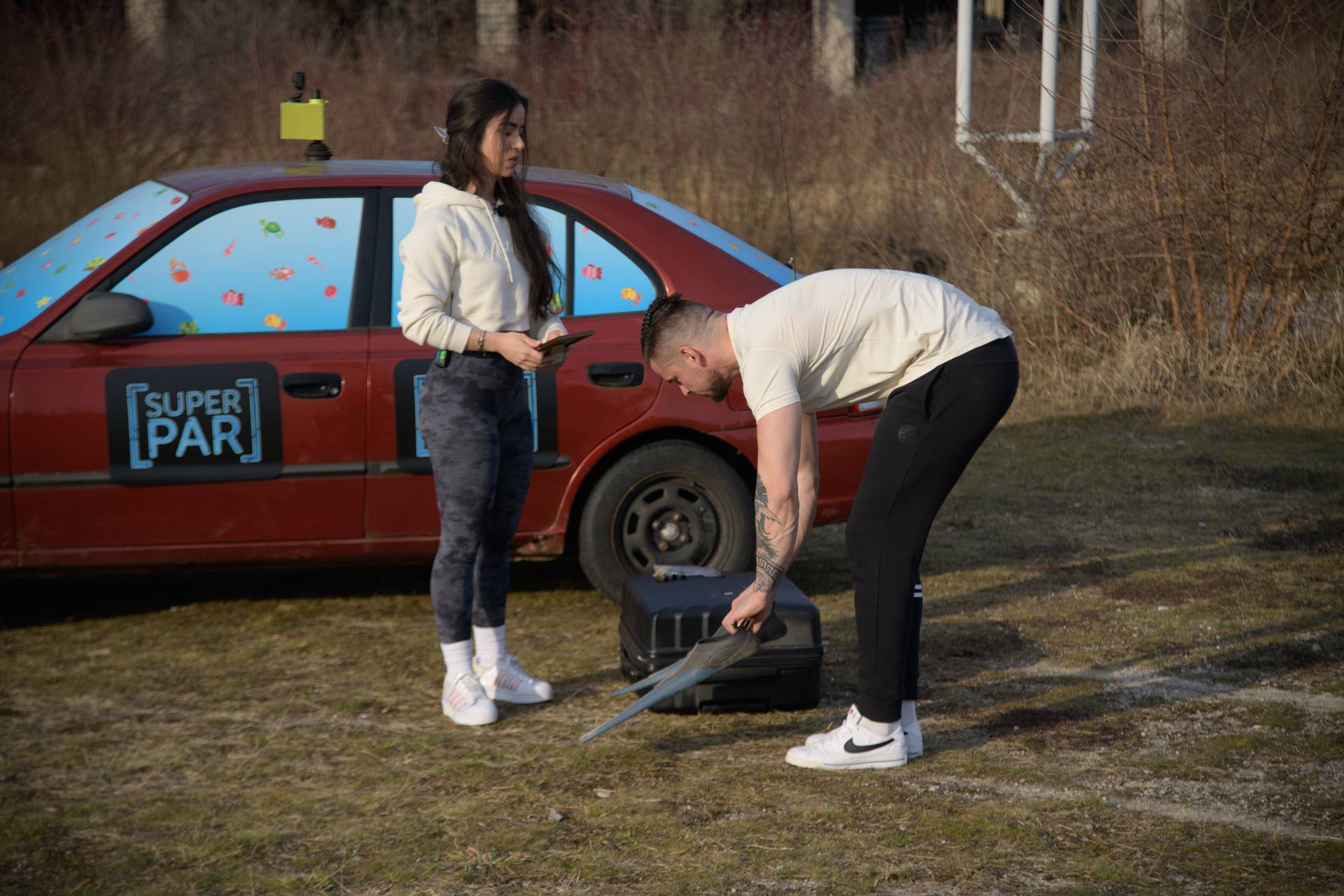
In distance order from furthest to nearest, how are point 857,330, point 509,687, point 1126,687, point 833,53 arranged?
1. point 833,53
2. point 1126,687
3. point 509,687
4. point 857,330

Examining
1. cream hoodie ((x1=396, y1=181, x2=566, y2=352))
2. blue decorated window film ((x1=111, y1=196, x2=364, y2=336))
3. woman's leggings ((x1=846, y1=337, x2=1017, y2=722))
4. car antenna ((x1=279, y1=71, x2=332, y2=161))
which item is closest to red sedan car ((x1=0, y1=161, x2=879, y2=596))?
blue decorated window film ((x1=111, y1=196, x2=364, y2=336))

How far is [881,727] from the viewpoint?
152 inches

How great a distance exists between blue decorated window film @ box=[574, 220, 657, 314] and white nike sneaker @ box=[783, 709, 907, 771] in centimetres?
185

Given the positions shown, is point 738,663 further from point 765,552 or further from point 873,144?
point 873,144

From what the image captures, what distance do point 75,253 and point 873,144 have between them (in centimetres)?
896

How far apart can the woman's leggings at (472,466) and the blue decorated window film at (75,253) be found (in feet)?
4.83

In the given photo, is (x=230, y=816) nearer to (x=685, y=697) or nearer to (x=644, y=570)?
(x=685, y=697)

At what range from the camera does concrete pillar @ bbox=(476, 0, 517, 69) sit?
15.5 metres

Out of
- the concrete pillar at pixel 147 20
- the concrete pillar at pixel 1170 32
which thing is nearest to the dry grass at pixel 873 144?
the concrete pillar at pixel 1170 32

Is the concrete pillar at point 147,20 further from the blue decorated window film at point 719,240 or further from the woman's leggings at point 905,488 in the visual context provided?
the woman's leggings at point 905,488

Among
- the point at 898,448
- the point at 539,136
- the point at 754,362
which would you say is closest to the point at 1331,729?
the point at 898,448

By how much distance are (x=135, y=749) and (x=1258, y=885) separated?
3.00 m

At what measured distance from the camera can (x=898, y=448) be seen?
3.64 meters

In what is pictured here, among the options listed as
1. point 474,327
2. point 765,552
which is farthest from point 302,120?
point 765,552
